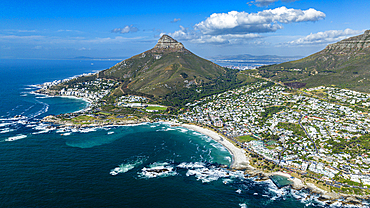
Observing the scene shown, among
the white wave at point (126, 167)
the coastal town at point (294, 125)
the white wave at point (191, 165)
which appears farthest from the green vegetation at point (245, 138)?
the white wave at point (126, 167)

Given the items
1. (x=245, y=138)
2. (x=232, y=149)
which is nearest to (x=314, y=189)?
(x=232, y=149)

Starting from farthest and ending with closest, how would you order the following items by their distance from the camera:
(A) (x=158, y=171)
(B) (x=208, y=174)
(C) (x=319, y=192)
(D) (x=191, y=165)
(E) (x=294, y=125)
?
(E) (x=294, y=125), (D) (x=191, y=165), (B) (x=208, y=174), (A) (x=158, y=171), (C) (x=319, y=192)

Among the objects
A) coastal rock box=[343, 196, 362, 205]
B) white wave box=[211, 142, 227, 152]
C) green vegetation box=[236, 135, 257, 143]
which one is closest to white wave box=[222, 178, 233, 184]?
white wave box=[211, 142, 227, 152]

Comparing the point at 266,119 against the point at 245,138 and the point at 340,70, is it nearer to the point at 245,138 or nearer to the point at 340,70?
the point at 245,138

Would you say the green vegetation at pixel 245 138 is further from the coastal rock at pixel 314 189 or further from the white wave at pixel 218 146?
the coastal rock at pixel 314 189

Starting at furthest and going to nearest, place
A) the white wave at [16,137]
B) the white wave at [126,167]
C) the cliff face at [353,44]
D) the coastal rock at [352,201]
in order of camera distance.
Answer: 1. the cliff face at [353,44]
2. the white wave at [16,137]
3. the white wave at [126,167]
4. the coastal rock at [352,201]

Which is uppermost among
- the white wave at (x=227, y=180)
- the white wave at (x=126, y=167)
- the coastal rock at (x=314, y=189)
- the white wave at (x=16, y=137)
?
the white wave at (x=16, y=137)
